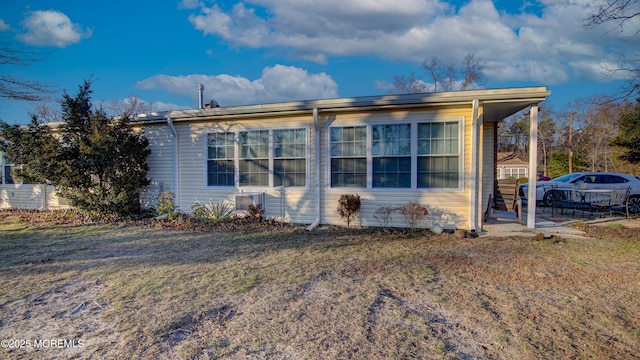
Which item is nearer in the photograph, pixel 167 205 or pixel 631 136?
pixel 167 205

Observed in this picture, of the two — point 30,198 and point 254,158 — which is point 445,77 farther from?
point 30,198

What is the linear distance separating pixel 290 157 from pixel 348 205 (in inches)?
75.3

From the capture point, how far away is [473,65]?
90.5ft

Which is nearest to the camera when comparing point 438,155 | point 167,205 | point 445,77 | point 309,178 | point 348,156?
point 438,155

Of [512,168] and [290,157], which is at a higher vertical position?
[512,168]

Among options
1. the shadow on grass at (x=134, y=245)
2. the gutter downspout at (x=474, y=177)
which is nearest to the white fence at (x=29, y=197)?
the shadow on grass at (x=134, y=245)

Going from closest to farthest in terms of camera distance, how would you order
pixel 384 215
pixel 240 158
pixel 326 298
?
pixel 326 298
pixel 384 215
pixel 240 158

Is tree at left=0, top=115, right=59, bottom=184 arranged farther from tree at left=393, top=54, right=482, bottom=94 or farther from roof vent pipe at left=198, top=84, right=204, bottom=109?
tree at left=393, top=54, right=482, bottom=94

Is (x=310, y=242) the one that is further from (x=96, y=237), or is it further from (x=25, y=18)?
(x=25, y=18)

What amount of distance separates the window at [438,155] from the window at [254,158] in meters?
3.72

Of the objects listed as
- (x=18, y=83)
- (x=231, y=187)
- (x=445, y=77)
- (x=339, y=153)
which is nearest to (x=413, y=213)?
(x=339, y=153)

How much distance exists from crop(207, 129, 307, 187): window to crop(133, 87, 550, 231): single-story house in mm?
25

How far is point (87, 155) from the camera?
8.27 metres

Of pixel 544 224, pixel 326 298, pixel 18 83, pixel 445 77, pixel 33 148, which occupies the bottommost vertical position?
pixel 326 298
